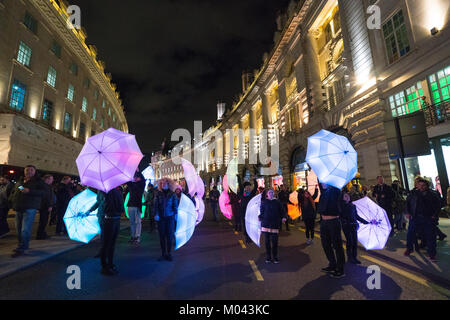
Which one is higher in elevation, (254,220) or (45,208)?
(45,208)

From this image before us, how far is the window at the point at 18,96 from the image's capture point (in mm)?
16703

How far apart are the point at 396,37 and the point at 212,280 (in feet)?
50.2

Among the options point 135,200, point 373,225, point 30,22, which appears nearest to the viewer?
point 373,225

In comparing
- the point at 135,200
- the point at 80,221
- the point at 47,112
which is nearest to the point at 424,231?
the point at 135,200

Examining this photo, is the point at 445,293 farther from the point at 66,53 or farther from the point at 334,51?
the point at 66,53

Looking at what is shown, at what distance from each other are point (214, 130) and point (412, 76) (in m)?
47.1

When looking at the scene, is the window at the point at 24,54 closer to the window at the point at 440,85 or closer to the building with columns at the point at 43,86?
the building with columns at the point at 43,86

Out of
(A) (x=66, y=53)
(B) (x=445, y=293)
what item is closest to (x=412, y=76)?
(B) (x=445, y=293)

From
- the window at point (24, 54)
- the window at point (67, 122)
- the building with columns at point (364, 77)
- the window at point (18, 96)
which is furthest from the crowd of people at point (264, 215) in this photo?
the window at point (67, 122)

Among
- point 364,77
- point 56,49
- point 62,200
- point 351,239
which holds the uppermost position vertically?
point 56,49

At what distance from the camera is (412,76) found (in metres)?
11.2

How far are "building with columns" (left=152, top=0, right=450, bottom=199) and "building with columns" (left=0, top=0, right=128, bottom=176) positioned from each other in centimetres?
2192

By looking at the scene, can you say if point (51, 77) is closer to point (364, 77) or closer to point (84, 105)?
point (84, 105)

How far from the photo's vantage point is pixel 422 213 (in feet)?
18.3
